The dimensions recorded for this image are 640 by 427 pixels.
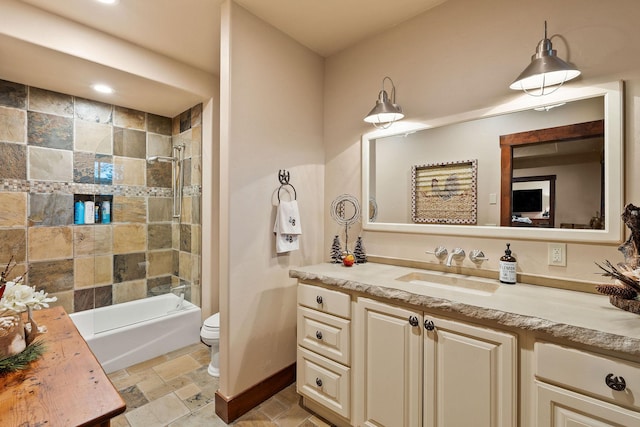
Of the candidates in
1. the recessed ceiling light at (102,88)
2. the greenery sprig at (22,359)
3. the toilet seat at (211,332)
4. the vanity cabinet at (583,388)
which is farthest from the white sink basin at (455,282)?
the recessed ceiling light at (102,88)

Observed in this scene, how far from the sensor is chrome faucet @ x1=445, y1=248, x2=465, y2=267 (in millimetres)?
1816

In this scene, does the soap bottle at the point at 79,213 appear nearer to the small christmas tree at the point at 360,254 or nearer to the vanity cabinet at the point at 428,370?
the small christmas tree at the point at 360,254

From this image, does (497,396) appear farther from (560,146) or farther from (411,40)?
(411,40)

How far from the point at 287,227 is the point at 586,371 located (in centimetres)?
169

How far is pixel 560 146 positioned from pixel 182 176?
11.1 ft

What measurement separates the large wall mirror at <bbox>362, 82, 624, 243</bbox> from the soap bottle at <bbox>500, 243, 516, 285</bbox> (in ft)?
0.41

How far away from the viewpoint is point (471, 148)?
1.83 meters

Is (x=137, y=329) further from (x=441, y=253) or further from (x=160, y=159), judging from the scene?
(x=441, y=253)

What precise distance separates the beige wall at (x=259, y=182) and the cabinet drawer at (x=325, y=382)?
1.19 feet

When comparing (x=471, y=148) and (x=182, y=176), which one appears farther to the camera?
(x=182, y=176)

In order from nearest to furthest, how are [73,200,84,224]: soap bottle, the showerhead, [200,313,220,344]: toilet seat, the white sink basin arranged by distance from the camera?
the white sink basin < [200,313,220,344]: toilet seat < [73,200,84,224]: soap bottle < the showerhead

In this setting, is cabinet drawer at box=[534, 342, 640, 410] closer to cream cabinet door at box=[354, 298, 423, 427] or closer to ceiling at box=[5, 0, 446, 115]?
cream cabinet door at box=[354, 298, 423, 427]

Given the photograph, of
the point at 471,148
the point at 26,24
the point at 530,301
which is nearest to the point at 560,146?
the point at 471,148

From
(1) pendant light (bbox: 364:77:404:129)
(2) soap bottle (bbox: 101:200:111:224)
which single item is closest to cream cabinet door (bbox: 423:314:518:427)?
(1) pendant light (bbox: 364:77:404:129)
